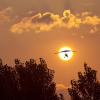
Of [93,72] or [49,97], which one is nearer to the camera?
[49,97]

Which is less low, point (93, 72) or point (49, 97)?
point (93, 72)

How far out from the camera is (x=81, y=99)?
7256 cm

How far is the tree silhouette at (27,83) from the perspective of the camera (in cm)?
6956

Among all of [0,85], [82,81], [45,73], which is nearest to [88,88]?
[82,81]

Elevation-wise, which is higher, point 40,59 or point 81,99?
point 40,59

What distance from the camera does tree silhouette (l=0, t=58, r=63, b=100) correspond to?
6956 cm

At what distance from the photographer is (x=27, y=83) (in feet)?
234

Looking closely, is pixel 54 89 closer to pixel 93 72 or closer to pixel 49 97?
pixel 49 97

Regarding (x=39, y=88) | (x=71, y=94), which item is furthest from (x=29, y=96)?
(x=71, y=94)

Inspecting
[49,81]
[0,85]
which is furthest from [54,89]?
[0,85]

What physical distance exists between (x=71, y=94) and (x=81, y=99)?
→ 6.50 feet

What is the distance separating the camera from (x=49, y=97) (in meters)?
70.6

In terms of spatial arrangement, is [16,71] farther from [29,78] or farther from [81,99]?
[81,99]

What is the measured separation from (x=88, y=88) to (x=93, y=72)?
10.5 ft
